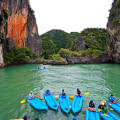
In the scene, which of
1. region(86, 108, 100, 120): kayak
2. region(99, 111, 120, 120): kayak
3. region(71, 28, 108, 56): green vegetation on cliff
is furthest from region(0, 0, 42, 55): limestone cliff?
region(99, 111, 120, 120): kayak

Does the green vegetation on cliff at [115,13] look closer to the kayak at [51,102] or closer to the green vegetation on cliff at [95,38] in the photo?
the green vegetation on cliff at [95,38]

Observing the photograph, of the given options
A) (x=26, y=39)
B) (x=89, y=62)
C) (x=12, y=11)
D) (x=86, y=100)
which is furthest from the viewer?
(x=26, y=39)

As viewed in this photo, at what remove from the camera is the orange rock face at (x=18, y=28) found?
35.6 m

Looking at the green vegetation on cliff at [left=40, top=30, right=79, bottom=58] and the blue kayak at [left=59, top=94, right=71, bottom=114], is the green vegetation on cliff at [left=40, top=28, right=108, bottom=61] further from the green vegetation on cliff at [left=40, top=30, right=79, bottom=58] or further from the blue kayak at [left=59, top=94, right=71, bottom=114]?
the blue kayak at [left=59, top=94, right=71, bottom=114]

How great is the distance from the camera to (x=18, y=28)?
127ft

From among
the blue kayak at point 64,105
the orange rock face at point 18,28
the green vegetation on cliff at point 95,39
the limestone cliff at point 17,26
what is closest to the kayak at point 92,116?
the blue kayak at point 64,105

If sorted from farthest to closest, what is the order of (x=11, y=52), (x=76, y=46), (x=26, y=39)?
(x=76, y=46) → (x=26, y=39) → (x=11, y=52)

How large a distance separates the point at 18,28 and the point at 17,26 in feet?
2.49

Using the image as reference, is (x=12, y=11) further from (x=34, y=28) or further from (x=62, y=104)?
(x=62, y=104)

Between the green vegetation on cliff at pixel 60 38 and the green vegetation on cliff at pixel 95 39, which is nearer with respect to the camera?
the green vegetation on cliff at pixel 95 39

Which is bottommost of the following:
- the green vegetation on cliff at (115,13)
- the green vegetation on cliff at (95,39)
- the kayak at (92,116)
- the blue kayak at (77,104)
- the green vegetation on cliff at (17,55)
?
the kayak at (92,116)

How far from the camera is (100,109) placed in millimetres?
7824

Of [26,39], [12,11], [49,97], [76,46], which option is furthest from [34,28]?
[49,97]

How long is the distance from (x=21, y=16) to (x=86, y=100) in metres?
37.0
